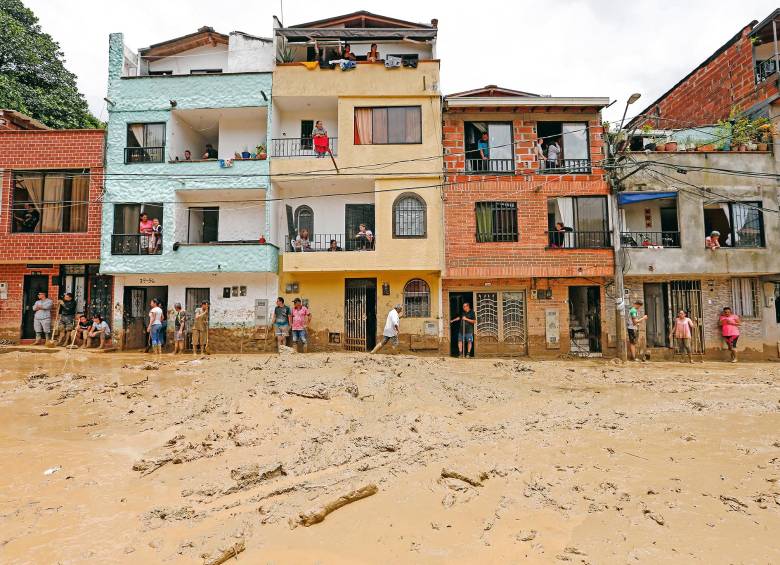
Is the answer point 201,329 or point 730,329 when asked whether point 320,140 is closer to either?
point 201,329

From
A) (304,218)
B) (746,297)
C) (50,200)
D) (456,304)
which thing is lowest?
(456,304)

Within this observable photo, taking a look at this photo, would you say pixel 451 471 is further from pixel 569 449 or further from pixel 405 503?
pixel 569 449

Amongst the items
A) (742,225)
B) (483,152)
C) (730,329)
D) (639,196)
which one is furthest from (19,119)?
(742,225)

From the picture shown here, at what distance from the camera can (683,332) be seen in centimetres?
1574

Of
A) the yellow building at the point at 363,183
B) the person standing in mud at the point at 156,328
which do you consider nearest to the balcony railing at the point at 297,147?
Answer: the yellow building at the point at 363,183

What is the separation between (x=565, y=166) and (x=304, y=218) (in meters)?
9.96

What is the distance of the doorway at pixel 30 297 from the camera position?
672 inches

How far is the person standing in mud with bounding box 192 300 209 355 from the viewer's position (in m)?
16.0

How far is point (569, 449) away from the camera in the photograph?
6.07 metres

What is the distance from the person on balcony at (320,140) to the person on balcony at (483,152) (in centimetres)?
562

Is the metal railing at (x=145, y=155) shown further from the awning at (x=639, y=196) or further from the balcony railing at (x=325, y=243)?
the awning at (x=639, y=196)

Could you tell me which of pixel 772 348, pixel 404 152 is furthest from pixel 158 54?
pixel 772 348

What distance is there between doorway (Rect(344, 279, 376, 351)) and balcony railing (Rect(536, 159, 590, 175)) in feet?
24.7

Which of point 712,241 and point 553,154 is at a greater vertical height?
point 553,154
